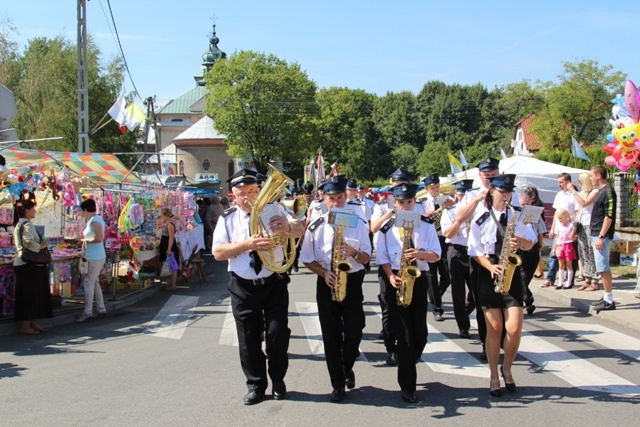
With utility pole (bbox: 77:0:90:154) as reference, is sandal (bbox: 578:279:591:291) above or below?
below

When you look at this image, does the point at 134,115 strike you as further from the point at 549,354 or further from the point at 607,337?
the point at 549,354

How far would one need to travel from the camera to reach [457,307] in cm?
869

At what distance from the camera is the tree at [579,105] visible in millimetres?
50156

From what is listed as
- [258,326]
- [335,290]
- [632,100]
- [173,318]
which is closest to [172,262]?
[173,318]

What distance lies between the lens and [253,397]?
5.82 m

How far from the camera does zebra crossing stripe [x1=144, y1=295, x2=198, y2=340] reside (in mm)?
9484

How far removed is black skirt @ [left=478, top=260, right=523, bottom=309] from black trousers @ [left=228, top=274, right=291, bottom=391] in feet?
6.26

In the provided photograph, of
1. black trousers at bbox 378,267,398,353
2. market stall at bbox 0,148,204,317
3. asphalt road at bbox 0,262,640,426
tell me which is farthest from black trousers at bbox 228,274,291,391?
market stall at bbox 0,148,204,317

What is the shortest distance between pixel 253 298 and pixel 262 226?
0.68 metres

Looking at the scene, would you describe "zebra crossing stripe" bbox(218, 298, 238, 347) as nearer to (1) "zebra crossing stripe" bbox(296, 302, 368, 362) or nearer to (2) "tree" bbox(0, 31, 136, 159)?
(1) "zebra crossing stripe" bbox(296, 302, 368, 362)

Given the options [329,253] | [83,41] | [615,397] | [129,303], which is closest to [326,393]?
[329,253]

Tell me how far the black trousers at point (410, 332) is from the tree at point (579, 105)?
47830mm

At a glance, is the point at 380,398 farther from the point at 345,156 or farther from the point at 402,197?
the point at 345,156

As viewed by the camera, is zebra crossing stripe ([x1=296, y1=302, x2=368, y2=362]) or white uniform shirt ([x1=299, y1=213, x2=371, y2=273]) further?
zebra crossing stripe ([x1=296, y1=302, x2=368, y2=362])
